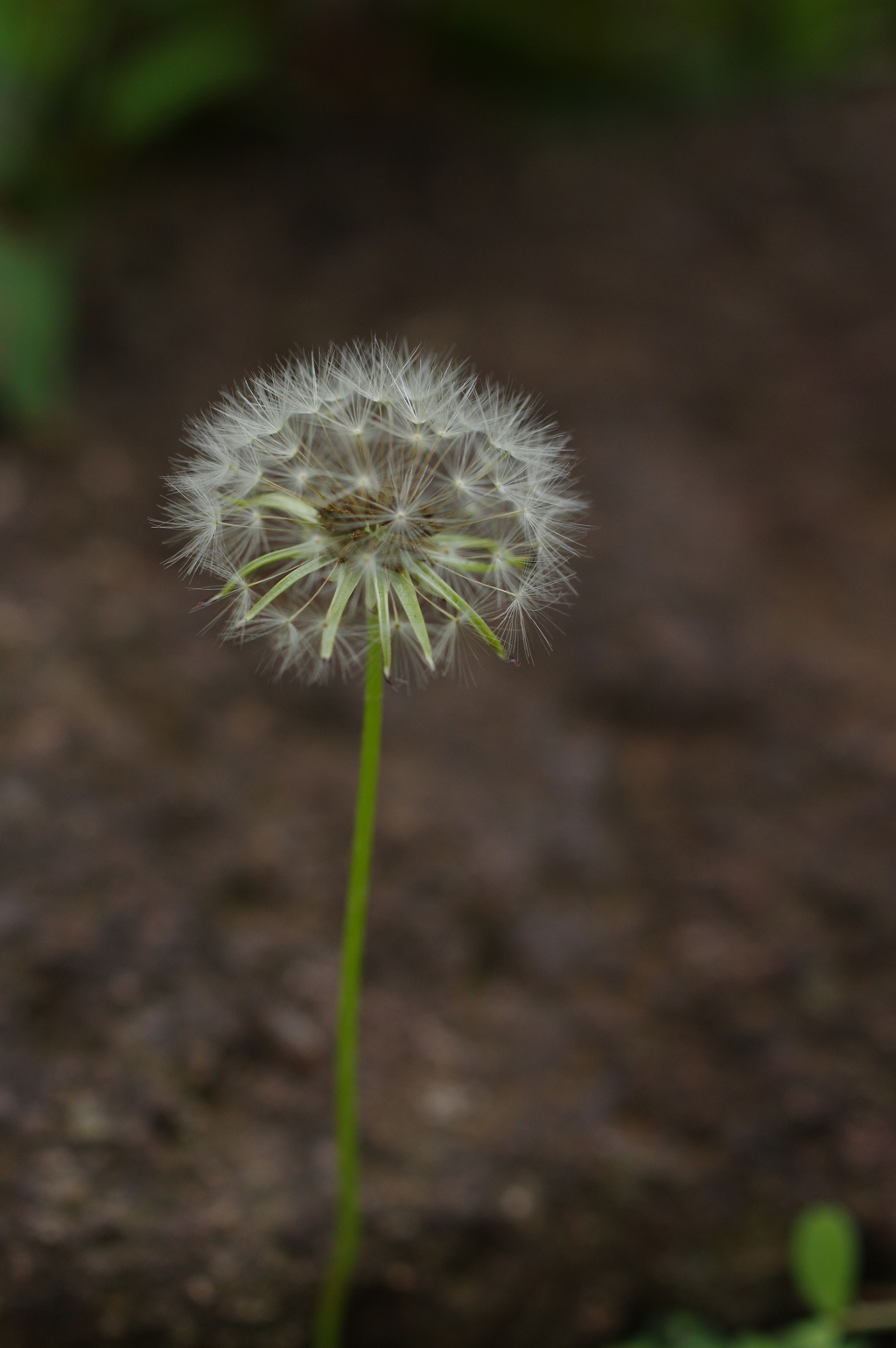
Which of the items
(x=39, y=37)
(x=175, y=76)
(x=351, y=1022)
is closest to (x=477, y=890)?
(x=351, y=1022)

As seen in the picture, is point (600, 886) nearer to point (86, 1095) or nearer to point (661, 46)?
point (86, 1095)

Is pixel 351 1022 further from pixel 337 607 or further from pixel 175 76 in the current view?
pixel 175 76

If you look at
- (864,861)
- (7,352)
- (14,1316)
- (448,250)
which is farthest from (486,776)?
(448,250)

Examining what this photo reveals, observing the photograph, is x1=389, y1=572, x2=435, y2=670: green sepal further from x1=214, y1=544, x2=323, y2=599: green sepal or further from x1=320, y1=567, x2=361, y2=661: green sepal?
x1=214, y1=544, x2=323, y2=599: green sepal

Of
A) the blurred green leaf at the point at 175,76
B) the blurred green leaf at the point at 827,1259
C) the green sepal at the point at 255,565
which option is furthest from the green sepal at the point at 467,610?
the blurred green leaf at the point at 175,76

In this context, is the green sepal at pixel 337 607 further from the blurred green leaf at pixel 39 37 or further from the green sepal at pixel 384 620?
the blurred green leaf at pixel 39 37

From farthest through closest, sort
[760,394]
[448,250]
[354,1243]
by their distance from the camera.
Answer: [448,250]
[760,394]
[354,1243]


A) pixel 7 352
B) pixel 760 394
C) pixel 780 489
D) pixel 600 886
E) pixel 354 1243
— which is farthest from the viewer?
pixel 760 394
